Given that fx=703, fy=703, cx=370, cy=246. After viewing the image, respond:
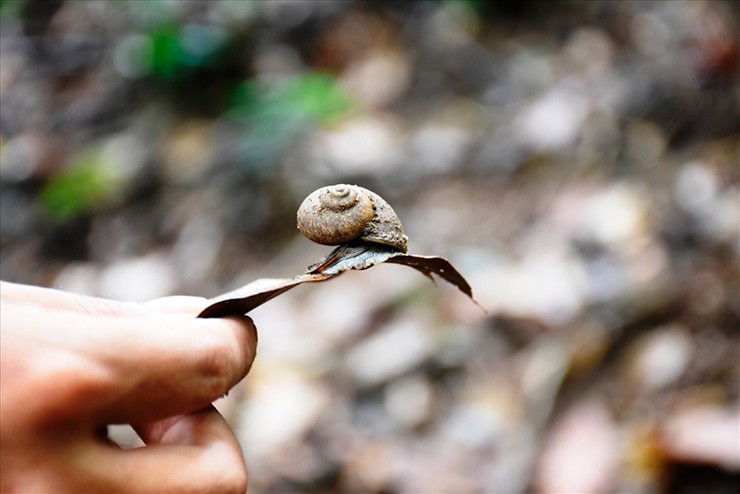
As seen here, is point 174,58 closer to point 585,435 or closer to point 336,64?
point 336,64

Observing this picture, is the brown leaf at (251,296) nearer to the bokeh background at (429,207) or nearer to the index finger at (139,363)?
the index finger at (139,363)

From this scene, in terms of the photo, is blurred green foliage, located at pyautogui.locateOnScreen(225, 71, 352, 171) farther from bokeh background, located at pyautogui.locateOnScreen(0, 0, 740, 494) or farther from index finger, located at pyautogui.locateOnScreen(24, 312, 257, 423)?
index finger, located at pyautogui.locateOnScreen(24, 312, 257, 423)

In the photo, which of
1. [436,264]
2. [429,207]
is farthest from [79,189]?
[436,264]

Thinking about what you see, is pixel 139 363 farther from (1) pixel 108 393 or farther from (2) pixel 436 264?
(2) pixel 436 264

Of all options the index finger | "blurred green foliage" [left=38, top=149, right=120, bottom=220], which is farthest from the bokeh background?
the index finger

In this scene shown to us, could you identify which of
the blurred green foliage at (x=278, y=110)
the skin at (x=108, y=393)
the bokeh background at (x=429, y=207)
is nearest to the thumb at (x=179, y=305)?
the skin at (x=108, y=393)
